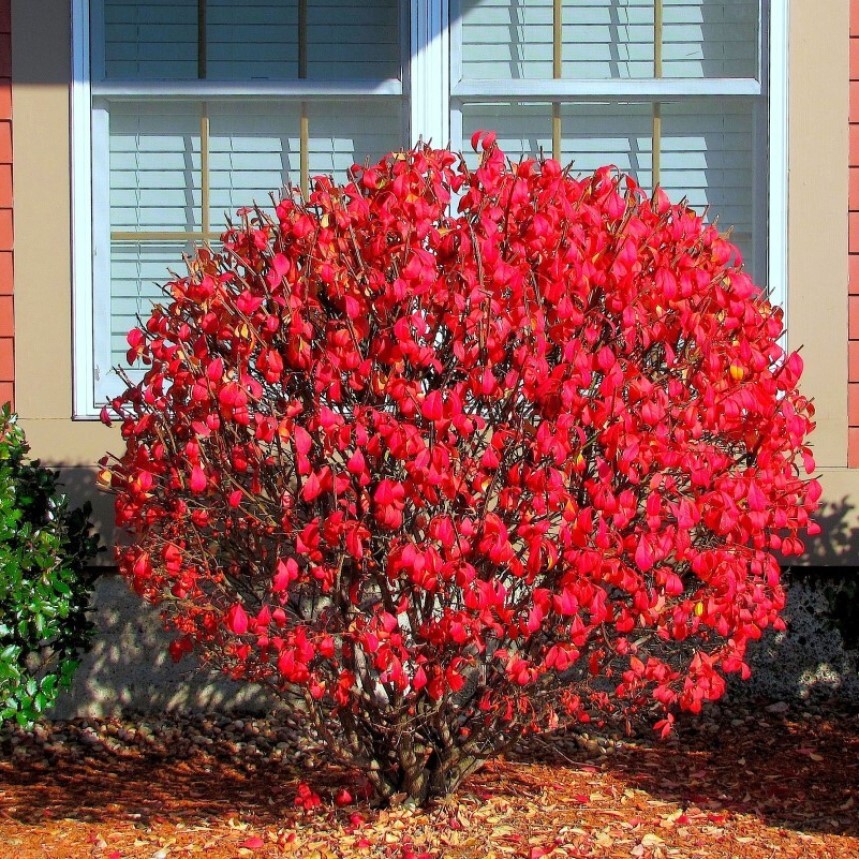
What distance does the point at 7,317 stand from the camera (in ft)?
15.2

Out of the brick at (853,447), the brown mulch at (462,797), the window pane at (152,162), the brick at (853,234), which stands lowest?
the brown mulch at (462,797)

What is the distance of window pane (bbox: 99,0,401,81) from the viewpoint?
477 centimetres

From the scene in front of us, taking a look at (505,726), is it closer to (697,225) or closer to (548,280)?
(548,280)

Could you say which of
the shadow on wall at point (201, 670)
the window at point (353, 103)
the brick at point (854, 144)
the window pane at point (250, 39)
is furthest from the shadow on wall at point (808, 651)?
the window pane at point (250, 39)

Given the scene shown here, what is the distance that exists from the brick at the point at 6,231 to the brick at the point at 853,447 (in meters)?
3.55

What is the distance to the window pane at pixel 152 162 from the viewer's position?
4.81 m

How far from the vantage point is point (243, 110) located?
482cm

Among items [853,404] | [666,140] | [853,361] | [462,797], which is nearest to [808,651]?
[853,404]

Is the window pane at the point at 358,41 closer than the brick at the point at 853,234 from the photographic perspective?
No

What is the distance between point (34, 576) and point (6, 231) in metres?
1.63

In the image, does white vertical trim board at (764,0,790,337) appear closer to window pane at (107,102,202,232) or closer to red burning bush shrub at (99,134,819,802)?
red burning bush shrub at (99,134,819,802)

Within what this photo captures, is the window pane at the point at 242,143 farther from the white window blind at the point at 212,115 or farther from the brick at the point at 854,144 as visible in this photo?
the brick at the point at 854,144

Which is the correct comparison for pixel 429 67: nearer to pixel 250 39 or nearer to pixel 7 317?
pixel 250 39

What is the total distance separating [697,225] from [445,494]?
1139 mm
